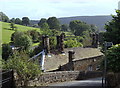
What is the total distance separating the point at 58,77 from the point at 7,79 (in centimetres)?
506

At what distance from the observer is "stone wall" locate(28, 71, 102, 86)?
15816mm

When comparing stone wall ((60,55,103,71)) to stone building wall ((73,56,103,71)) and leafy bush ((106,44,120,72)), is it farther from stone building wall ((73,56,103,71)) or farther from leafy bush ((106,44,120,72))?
leafy bush ((106,44,120,72))

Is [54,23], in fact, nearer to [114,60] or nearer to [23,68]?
[23,68]

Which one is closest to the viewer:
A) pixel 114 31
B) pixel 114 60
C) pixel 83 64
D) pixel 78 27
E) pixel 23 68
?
pixel 114 60

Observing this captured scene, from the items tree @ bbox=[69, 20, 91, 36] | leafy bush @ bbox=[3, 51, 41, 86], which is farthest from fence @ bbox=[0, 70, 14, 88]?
tree @ bbox=[69, 20, 91, 36]

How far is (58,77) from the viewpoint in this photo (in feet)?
57.0

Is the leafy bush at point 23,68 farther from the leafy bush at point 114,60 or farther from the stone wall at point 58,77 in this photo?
the leafy bush at point 114,60

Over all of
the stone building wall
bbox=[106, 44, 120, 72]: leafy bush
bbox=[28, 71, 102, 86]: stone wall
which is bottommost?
the stone building wall

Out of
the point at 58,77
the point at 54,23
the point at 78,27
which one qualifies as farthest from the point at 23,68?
the point at 54,23

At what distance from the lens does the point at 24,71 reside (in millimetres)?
13766

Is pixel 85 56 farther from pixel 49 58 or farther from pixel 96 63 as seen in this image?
pixel 49 58

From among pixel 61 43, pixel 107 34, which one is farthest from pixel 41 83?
pixel 61 43

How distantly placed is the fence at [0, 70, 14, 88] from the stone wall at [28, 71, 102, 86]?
5.40ft

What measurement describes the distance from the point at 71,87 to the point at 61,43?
1318cm
